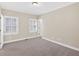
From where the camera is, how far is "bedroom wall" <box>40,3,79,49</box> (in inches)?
138

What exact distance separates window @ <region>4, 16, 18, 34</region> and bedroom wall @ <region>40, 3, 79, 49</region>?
1976 millimetres

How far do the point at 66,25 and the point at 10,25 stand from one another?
8.87ft

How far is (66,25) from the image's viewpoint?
13.1 ft

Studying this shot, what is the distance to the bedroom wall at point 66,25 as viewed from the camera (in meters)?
3.50

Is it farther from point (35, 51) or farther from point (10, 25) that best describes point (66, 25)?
point (10, 25)

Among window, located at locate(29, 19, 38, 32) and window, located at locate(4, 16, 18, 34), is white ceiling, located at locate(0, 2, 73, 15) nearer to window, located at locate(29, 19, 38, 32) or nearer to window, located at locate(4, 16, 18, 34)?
window, located at locate(4, 16, 18, 34)

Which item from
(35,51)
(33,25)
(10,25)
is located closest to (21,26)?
(10,25)

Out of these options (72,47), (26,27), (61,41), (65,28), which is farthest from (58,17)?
(26,27)

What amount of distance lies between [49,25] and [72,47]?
2.23m

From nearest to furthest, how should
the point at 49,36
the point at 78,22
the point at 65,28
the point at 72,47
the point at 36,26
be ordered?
the point at 78,22 < the point at 72,47 < the point at 65,28 < the point at 49,36 < the point at 36,26

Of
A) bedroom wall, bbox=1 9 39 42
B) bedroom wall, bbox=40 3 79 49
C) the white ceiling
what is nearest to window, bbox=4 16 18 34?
bedroom wall, bbox=1 9 39 42

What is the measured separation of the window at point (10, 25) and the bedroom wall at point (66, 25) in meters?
1.98

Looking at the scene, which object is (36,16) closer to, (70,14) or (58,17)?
(58,17)

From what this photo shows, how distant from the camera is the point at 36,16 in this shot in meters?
6.54
